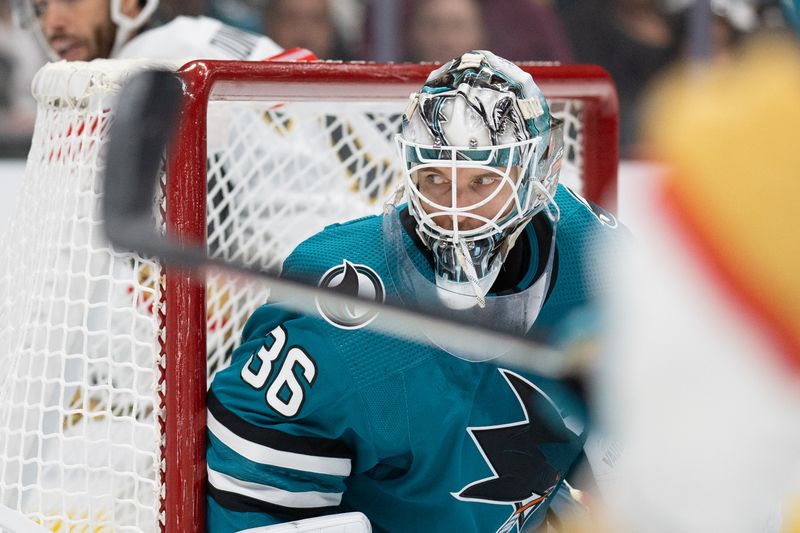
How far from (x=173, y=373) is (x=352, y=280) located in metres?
0.22

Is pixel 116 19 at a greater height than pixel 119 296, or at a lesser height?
greater

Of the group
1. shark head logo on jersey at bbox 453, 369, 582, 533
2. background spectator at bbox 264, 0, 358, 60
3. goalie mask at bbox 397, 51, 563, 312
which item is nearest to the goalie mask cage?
goalie mask at bbox 397, 51, 563, 312

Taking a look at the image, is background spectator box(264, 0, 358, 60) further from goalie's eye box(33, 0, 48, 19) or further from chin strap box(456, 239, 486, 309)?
chin strap box(456, 239, 486, 309)

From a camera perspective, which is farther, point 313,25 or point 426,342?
point 313,25

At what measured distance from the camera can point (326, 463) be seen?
1.30 meters

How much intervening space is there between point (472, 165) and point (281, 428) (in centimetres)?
35

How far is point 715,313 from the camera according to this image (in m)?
0.63

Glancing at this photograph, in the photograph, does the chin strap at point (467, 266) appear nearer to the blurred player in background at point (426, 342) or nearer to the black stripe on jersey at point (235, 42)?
the blurred player in background at point (426, 342)

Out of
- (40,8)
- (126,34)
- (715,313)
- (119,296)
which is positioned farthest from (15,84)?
(715,313)

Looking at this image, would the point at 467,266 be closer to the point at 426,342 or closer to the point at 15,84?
the point at 426,342

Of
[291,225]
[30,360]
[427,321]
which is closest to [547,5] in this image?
[291,225]

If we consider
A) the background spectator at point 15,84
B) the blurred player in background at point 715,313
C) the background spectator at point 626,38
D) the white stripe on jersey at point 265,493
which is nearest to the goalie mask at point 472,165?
the white stripe on jersey at point 265,493

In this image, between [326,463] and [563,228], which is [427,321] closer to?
[326,463]

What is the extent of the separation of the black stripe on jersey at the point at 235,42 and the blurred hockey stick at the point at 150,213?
1.07 metres
